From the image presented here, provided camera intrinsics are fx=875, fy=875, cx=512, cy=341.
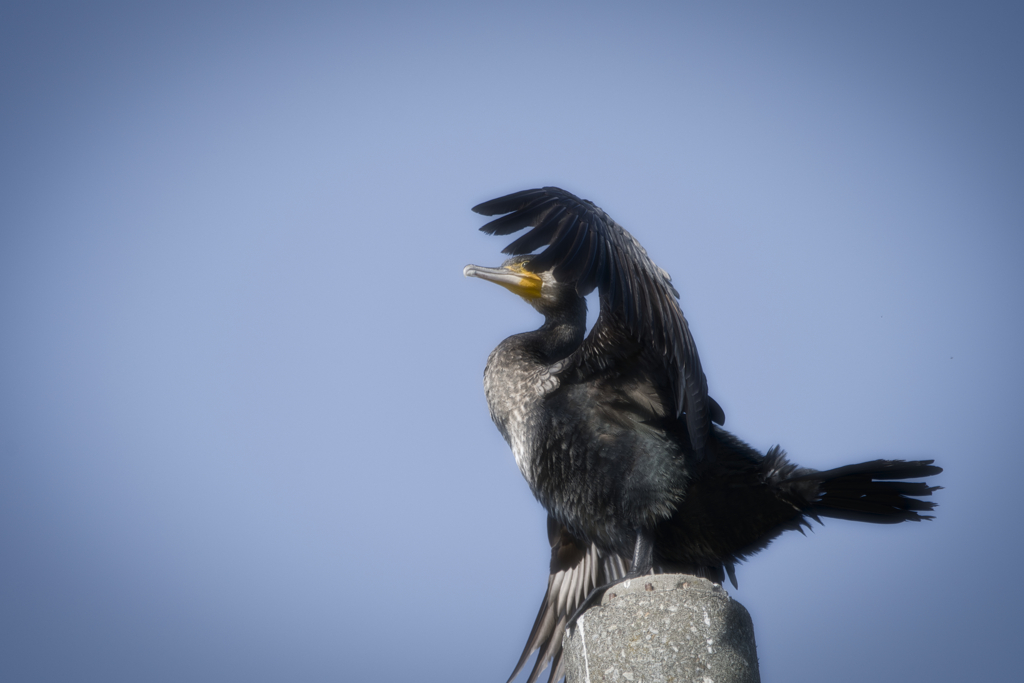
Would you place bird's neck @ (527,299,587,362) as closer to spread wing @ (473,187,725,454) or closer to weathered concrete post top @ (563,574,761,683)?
spread wing @ (473,187,725,454)

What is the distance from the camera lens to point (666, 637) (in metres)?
3.01

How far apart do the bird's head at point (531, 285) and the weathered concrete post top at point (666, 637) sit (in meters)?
2.24

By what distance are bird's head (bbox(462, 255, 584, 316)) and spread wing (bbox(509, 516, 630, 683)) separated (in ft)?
4.15

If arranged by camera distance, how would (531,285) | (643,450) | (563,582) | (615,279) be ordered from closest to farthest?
(615,279), (643,450), (563,582), (531,285)

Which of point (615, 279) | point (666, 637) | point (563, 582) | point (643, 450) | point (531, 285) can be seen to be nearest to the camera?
point (666, 637)

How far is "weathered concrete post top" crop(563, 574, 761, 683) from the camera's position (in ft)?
9.74

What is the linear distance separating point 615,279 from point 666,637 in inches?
62.7

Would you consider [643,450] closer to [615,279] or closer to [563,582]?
[615,279]

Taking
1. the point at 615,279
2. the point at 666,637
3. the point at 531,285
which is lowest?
the point at 666,637

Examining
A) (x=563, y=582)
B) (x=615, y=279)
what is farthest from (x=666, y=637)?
(x=563, y=582)

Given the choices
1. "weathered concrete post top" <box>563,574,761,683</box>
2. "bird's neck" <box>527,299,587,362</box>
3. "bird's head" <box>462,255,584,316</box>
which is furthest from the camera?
"bird's head" <box>462,255,584,316</box>

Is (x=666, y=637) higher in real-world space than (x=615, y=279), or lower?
lower

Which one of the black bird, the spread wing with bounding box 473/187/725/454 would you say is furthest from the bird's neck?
the spread wing with bounding box 473/187/725/454

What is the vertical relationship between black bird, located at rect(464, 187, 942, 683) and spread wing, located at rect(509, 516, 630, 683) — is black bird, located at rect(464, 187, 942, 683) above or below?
above
